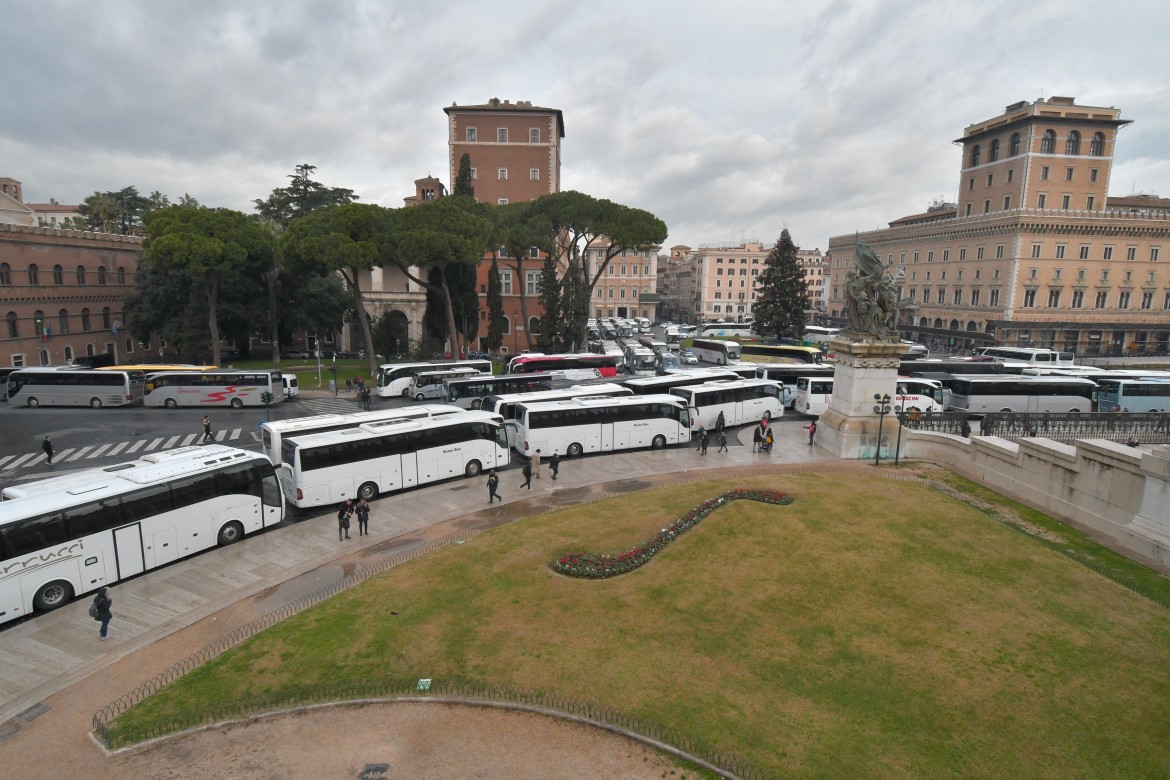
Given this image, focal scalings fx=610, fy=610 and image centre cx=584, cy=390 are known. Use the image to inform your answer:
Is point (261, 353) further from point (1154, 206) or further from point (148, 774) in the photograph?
point (1154, 206)

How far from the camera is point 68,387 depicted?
36.7m

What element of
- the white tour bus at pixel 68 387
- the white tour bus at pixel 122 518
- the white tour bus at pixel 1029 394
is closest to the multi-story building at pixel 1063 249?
the white tour bus at pixel 1029 394

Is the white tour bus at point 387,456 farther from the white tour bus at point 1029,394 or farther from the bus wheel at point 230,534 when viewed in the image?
the white tour bus at point 1029,394

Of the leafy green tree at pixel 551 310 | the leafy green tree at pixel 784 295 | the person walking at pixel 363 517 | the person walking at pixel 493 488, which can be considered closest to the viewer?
the person walking at pixel 363 517

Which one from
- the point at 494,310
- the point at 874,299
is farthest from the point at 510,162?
the point at 874,299

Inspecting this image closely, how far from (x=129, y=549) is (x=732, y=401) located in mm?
26098

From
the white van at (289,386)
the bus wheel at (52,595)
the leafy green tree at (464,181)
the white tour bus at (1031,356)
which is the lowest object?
the bus wheel at (52,595)

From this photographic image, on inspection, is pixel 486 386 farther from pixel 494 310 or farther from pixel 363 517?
pixel 494 310

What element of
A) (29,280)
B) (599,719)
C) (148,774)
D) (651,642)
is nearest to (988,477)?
(651,642)

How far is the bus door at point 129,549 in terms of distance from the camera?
596 inches

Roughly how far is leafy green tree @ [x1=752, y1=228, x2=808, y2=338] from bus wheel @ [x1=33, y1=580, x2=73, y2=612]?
2520 inches

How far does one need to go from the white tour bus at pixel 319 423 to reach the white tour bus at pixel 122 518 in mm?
2313

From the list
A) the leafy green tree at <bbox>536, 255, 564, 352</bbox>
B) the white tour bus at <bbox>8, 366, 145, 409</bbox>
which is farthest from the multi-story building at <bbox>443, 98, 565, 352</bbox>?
the white tour bus at <bbox>8, 366, 145, 409</bbox>

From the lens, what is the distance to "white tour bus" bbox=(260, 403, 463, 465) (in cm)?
2127
